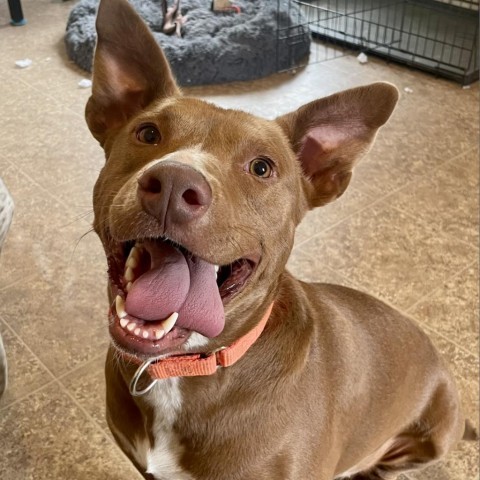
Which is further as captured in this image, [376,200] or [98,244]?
[376,200]

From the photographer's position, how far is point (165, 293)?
132 cm

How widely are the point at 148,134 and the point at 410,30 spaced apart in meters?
4.58

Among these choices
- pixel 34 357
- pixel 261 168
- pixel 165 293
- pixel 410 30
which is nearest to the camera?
pixel 165 293

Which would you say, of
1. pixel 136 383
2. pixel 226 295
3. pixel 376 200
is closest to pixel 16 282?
pixel 136 383

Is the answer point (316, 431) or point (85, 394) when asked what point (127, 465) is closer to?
point (85, 394)

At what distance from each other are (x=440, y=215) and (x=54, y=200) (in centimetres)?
194

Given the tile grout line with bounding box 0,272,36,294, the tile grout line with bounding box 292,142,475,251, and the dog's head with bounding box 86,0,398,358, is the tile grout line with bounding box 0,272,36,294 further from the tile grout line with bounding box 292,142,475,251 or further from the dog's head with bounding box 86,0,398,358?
the dog's head with bounding box 86,0,398,358

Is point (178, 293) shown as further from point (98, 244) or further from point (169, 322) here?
point (98, 244)

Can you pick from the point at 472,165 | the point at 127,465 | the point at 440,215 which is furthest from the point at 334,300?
the point at 472,165

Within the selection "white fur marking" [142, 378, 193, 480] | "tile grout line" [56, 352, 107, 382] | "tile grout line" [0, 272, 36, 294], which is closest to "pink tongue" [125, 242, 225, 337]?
"white fur marking" [142, 378, 193, 480]

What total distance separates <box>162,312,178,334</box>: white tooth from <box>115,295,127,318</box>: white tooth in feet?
0.26

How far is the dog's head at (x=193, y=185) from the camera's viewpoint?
4.02 ft

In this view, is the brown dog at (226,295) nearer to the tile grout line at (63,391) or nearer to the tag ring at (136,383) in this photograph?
the tag ring at (136,383)

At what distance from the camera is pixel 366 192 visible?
3535 mm
